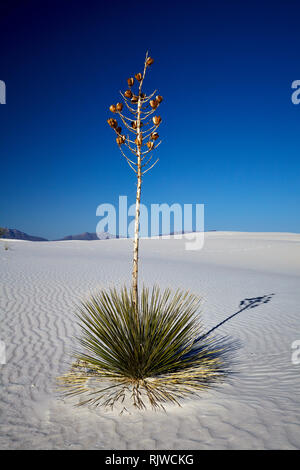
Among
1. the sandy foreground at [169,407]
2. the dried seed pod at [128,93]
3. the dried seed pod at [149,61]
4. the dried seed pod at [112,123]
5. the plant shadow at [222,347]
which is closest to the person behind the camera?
the sandy foreground at [169,407]

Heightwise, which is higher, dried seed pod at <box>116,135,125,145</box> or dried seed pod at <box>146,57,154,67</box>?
dried seed pod at <box>146,57,154,67</box>

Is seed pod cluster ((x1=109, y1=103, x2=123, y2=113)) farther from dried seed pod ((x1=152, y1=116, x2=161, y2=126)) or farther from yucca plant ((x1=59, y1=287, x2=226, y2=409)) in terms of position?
yucca plant ((x1=59, y1=287, x2=226, y2=409))

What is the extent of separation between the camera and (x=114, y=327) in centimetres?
319

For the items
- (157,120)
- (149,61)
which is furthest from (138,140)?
(149,61)

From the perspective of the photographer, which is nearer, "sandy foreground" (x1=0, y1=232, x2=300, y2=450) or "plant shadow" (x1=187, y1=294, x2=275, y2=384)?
"sandy foreground" (x1=0, y1=232, x2=300, y2=450)

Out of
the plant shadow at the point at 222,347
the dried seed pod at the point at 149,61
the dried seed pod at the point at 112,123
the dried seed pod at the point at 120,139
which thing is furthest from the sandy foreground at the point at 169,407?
the dried seed pod at the point at 149,61

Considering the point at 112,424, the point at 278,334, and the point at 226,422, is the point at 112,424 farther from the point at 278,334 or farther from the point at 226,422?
the point at 278,334

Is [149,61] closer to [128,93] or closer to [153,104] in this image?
[128,93]

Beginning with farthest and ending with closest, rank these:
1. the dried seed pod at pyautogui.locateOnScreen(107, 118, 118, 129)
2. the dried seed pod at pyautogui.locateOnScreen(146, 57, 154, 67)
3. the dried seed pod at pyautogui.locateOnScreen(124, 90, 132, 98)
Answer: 1. the dried seed pod at pyautogui.locateOnScreen(146, 57, 154, 67)
2. the dried seed pod at pyautogui.locateOnScreen(124, 90, 132, 98)
3. the dried seed pod at pyautogui.locateOnScreen(107, 118, 118, 129)

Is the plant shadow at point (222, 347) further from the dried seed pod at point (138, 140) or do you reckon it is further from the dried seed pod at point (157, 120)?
the dried seed pod at point (157, 120)

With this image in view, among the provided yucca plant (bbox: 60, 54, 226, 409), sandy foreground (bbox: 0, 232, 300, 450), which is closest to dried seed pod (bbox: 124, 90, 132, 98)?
yucca plant (bbox: 60, 54, 226, 409)

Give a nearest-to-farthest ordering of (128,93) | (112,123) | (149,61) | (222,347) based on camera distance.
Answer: (112,123) < (128,93) < (149,61) < (222,347)

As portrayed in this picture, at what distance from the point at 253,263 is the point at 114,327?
20.4 meters
